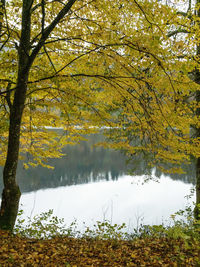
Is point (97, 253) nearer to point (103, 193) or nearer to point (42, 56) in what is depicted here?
point (42, 56)

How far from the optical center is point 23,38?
14.1 feet

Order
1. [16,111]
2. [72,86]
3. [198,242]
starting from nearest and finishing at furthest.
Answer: [198,242] → [16,111] → [72,86]

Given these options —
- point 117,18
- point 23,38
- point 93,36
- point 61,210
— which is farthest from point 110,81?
point 61,210

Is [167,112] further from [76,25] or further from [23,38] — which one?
[23,38]

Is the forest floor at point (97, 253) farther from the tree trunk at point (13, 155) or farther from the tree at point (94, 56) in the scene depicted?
the tree at point (94, 56)

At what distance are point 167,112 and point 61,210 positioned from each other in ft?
39.1

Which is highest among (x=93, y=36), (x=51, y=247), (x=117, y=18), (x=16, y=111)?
(x=117, y=18)

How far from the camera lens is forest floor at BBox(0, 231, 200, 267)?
3.40 meters

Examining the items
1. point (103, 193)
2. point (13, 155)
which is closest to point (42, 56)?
point (13, 155)

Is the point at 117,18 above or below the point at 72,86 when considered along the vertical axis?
above

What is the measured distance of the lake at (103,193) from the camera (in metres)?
13.2

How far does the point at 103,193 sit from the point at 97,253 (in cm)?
1652

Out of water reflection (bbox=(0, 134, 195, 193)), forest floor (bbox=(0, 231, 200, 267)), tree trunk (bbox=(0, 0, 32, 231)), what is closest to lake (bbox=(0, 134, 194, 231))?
water reflection (bbox=(0, 134, 195, 193))

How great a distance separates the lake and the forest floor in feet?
13.5
